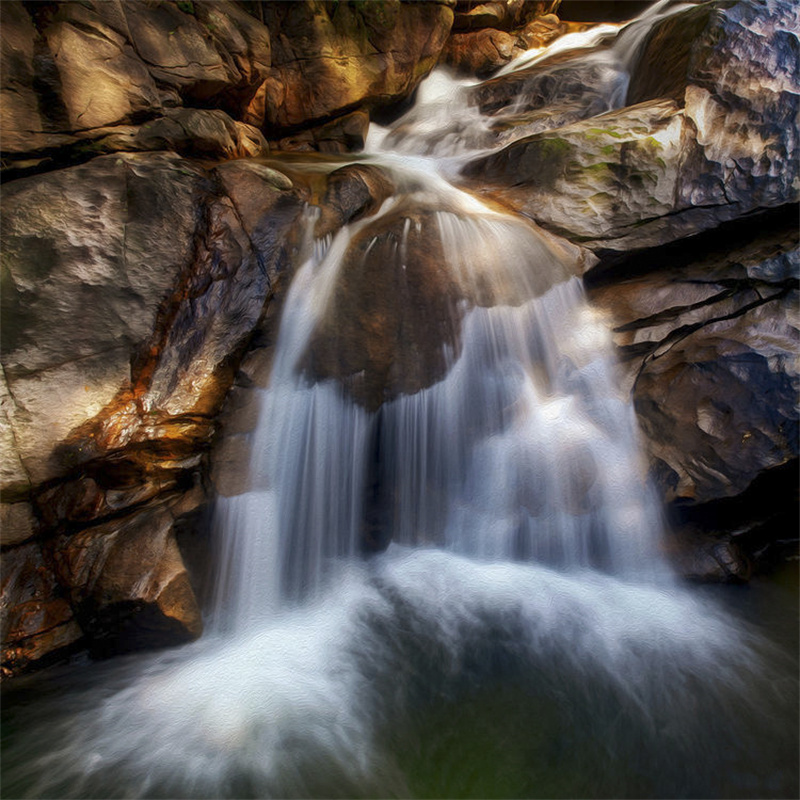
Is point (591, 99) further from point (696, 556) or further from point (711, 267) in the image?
point (696, 556)

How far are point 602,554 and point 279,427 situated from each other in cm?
322

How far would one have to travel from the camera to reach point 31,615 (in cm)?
335

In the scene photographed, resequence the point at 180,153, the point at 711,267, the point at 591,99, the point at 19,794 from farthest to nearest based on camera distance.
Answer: the point at 591,99 < the point at 180,153 < the point at 711,267 < the point at 19,794

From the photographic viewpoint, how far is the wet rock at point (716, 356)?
161 inches

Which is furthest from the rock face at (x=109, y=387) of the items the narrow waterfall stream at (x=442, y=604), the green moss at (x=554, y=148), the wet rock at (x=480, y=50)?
the wet rock at (x=480, y=50)

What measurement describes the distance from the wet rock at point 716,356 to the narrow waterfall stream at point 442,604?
0.32 metres

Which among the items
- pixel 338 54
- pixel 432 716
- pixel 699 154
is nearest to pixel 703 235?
pixel 699 154

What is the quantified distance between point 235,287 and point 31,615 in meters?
3.00

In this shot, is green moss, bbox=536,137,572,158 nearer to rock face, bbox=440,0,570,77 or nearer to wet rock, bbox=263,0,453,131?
wet rock, bbox=263,0,453,131

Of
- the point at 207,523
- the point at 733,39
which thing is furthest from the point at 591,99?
the point at 207,523

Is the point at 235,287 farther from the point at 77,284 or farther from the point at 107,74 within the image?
the point at 107,74

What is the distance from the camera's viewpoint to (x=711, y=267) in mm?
4594

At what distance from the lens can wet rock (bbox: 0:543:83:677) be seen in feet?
10.8

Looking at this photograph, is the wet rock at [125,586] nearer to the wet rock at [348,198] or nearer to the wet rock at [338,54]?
the wet rock at [348,198]
